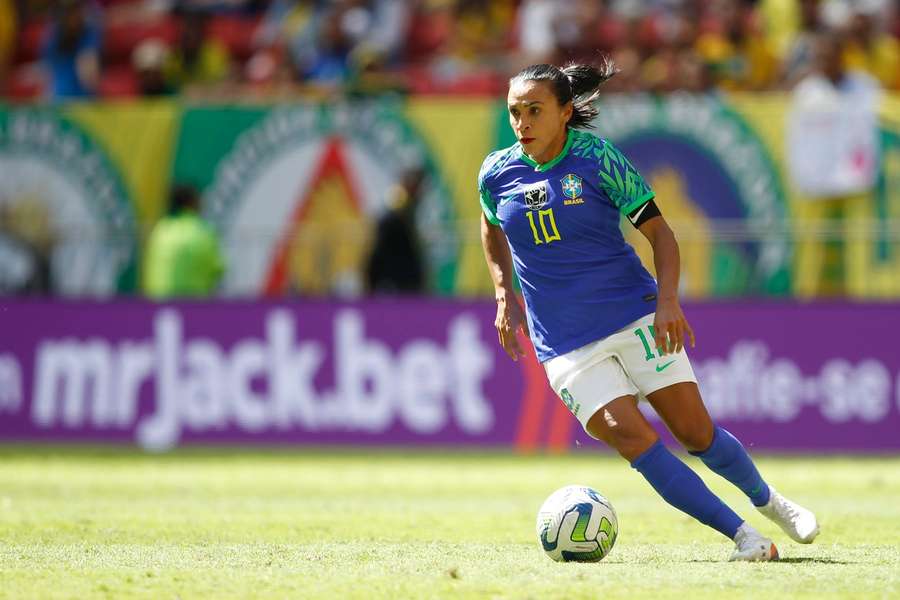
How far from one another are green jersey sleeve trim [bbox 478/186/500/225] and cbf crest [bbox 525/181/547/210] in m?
0.34

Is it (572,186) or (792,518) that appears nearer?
(572,186)

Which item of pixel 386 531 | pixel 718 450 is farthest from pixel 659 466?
pixel 386 531

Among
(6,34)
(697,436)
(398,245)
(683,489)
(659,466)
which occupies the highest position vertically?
(6,34)

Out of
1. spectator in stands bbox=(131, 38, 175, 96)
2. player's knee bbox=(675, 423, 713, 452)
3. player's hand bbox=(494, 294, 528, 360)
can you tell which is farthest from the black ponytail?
spectator in stands bbox=(131, 38, 175, 96)

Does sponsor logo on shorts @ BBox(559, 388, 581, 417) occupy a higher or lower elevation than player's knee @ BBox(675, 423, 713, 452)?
higher

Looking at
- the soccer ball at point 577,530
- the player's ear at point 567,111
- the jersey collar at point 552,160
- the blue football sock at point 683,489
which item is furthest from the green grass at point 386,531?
the player's ear at point 567,111

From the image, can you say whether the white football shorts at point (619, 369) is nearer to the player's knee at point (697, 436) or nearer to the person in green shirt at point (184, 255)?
the player's knee at point (697, 436)

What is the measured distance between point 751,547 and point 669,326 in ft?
4.02

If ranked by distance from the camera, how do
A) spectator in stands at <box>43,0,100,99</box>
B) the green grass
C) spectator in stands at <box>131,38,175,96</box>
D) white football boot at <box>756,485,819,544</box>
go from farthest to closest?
spectator in stands at <box>43,0,100,99</box> < spectator in stands at <box>131,38,175,96</box> < white football boot at <box>756,485,819,544</box> < the green grass

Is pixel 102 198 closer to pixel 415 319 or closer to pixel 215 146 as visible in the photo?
pixel 215 146

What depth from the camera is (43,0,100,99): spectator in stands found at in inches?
804

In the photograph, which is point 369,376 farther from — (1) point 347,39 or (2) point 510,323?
(2) point 510,323

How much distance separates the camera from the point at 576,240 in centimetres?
805

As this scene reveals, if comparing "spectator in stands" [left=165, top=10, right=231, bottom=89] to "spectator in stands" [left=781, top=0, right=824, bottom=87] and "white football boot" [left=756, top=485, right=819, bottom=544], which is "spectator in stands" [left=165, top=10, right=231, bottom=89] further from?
"white football boot" [left=756, top=485, right=819, bottom=544]
